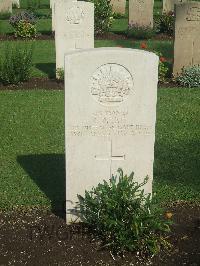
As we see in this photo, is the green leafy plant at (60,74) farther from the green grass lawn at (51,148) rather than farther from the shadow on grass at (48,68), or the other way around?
the green grass lawn at (51,148)

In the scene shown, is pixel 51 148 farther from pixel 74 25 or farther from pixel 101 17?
pixel 101 17

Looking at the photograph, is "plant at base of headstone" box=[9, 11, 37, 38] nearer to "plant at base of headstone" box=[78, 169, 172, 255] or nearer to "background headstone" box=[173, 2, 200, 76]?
"background headstone" box=[173, 2, 200, 76]

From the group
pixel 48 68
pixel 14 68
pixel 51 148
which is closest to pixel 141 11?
pixel 48 68

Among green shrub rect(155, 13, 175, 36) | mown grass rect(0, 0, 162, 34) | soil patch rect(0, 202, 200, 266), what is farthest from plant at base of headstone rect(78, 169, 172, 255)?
mown grass rect(0, 0, 162, 34)

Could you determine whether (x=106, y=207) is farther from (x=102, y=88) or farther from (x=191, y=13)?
(x=191, y=13)

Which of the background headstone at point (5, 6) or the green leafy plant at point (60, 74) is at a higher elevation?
the background headstone at point (5, 6)

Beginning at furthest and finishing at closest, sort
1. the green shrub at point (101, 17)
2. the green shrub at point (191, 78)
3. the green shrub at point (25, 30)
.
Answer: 1. the green shrub at point (101, 17)
2. the green shrub at point (25, 30)
3. the green shrub at point (191, 78)

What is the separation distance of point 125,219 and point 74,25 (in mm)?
7272

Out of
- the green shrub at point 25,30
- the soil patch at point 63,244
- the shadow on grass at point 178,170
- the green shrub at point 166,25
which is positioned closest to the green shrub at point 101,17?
the green shrub at point 166,25

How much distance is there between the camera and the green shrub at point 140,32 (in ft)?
57.9

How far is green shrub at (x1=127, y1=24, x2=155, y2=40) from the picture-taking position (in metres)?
17.6

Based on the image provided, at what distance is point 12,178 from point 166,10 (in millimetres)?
16879

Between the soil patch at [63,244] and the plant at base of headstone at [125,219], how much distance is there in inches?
4.4

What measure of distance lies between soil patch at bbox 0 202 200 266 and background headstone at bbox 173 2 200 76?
22.1 feet
